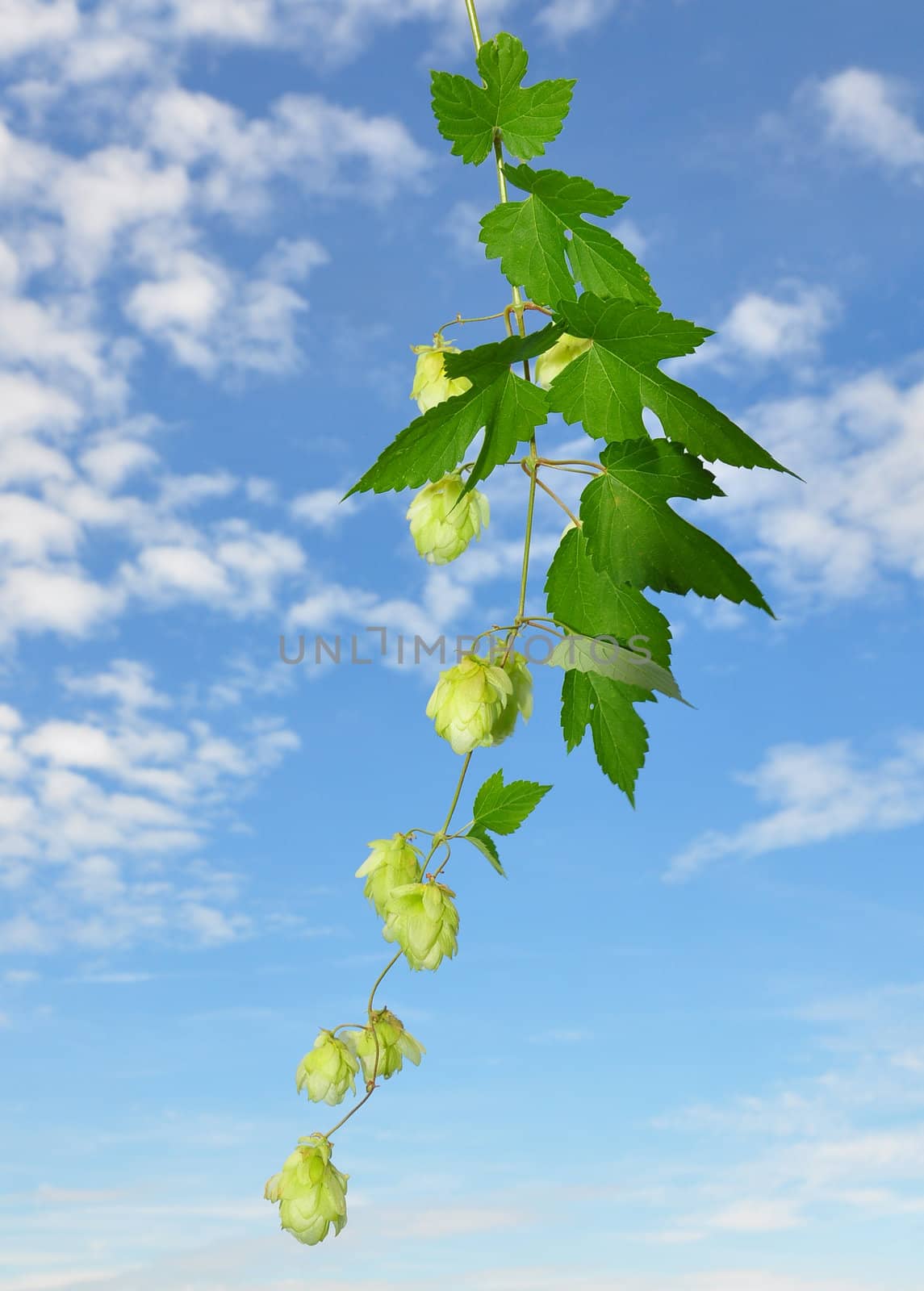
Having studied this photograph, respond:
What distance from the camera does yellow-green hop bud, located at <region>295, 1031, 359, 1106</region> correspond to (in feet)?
5.35

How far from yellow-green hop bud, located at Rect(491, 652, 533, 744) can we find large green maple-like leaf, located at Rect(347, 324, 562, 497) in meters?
0.30

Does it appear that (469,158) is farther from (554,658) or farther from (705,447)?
(554,658)

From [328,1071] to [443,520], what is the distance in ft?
2.86

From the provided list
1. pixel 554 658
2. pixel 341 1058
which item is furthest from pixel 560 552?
pixel 341 1058

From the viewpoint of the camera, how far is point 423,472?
1315 mm

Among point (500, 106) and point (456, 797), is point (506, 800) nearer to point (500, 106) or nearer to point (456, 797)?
point (456, 797)

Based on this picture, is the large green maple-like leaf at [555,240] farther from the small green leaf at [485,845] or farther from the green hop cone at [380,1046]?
the green hop cone at [380,1046]

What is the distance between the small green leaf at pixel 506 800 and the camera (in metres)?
1.51

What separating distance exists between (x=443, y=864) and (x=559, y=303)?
2.61 feet

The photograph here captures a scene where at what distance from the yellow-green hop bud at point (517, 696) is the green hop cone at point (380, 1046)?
51cm

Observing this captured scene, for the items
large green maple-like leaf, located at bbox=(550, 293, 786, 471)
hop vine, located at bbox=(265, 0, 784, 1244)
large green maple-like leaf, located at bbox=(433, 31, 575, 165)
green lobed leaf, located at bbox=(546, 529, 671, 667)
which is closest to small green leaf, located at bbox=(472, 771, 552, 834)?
hop vine, located at bbox=(265, 0, 784, 1244)

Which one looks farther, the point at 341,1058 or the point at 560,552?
the point at 341,1058

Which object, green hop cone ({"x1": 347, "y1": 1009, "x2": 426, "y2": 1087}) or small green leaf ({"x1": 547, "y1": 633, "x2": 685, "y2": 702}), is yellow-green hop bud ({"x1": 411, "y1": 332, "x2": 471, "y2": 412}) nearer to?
small green leaf ({"x1": 547, "y1": 633, "x2": 685, "y2": 702})

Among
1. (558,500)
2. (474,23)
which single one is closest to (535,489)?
(558,500)
